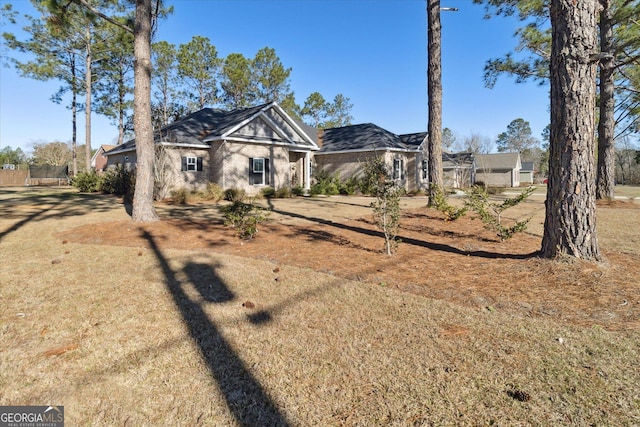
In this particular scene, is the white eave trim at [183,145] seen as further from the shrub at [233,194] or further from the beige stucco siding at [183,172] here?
the shrub at [233,194]

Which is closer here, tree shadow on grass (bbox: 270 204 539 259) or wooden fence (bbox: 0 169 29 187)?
tree shadow on grass (bbox: 270 204 539 259)

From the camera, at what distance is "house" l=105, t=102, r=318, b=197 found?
679 inches

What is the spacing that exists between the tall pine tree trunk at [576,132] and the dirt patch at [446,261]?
0.34 m

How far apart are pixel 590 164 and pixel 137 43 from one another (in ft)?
33.6

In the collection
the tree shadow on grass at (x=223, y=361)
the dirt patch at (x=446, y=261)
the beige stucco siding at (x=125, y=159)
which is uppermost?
the beige stucco siding at (x=125, y=159)

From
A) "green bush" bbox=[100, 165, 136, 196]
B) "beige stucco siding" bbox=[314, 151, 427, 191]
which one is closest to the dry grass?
"green bush" bbox=[100, 165, 136, 196]

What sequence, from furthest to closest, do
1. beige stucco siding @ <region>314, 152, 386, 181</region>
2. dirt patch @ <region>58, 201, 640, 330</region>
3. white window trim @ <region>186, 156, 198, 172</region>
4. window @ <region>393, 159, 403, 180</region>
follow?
beige stucco siding @ <region>314, 152, 386, 181</region>
window @ <region>393, 159, 403, 180</region>
white window trim @ <region>186, 156, 198, 172</region>
dirt patch @ <region>58, 201, 640, 330</region>

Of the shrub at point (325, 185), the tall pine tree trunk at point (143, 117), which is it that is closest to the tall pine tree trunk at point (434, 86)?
the tall pine tree trunk at point (143, 117)

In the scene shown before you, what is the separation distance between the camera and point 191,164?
17.9 metres

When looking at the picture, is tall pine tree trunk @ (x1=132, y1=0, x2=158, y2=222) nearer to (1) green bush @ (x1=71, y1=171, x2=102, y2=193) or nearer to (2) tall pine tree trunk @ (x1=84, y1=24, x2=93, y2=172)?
(1) green bush @ (x1=71, y1=171, x2=102, y2=193)

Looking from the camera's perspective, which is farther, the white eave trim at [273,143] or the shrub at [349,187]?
the shrub at [349,187]

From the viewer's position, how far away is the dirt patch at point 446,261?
359cm

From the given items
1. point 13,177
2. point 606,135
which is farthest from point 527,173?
point 13,177

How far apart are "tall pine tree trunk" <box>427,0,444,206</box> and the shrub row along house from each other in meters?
2.54
